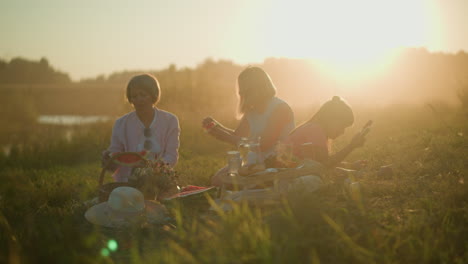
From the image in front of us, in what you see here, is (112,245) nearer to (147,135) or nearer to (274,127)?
(147,135)

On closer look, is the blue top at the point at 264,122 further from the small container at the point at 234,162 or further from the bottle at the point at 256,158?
the small container at the point at 234,162

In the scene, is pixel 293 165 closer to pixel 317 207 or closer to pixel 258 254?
pixel 317 207

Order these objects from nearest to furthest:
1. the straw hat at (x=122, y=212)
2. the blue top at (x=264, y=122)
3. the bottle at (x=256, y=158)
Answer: the straw hat at (x=122, y=212), the bottle at (x=256, y=158), the blue top at (x=264, y=122)

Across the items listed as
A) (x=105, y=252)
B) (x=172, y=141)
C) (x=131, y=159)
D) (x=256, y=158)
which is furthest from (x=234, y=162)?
(x=105, y=252)

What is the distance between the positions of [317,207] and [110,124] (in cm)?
1184

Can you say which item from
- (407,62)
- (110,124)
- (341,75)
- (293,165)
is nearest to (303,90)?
(341,75)

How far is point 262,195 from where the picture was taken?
4.32 metres

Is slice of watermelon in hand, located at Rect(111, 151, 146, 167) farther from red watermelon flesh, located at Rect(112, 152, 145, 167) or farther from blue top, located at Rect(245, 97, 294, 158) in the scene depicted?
blue top, located at Rect(245, 97, 294, 158)

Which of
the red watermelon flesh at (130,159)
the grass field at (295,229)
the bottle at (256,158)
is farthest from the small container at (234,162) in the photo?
the red watermelon flesh at (130,159)

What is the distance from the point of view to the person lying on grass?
5.13m

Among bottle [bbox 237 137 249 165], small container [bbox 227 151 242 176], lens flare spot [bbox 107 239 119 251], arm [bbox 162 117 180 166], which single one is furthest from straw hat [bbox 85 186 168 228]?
arm [bbox 162 117 180 166]

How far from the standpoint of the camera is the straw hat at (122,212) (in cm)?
398

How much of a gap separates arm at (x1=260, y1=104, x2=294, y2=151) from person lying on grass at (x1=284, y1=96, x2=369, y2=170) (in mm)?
188

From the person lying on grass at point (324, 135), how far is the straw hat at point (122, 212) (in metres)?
1.85
